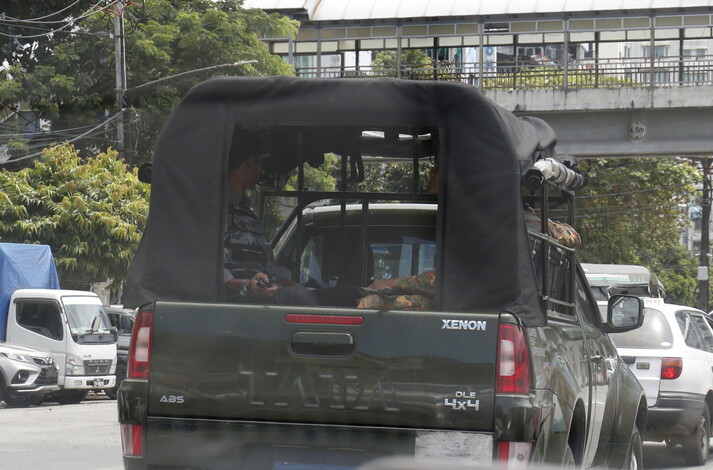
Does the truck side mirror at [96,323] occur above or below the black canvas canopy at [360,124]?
below

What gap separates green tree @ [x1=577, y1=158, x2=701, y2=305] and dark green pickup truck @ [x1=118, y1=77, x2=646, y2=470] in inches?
1514

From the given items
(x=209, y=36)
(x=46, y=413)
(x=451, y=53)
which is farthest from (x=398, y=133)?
(x=451, y=53)

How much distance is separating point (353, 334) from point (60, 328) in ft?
55.2

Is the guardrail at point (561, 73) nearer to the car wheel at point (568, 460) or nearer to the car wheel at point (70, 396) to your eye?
the car wheel at point (70, 396)

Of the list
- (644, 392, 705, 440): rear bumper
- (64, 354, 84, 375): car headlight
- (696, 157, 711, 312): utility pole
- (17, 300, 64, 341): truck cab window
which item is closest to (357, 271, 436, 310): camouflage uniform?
(644, 392, 705, 440): rear bumper

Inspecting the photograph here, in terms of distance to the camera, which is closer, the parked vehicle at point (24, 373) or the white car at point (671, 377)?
the white car at point (671, 377)

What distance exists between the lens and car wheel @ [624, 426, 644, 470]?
746cm

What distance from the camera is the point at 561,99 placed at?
99.8ft

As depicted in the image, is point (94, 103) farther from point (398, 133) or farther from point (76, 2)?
point (398, 133)

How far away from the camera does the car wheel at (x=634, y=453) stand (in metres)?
7.46

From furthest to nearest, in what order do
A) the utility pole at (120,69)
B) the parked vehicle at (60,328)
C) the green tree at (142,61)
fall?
1. the green tree at (142,61)
2. the utility pole at (120,69)
3. the parked vehicle at (60,328)

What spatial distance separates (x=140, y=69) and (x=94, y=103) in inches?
63.0

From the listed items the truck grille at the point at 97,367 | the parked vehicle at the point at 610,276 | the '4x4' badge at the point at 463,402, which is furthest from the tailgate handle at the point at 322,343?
the parked vehicle at the point at 610,276

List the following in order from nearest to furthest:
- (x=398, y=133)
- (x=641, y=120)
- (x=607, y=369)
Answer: (x=398, y=133) < (x=607, y=369) < (x=641, y=120)
